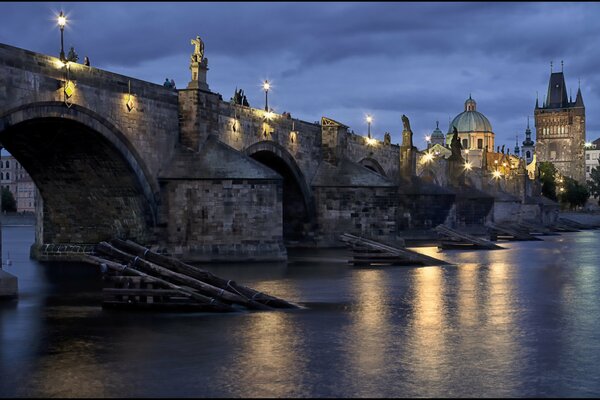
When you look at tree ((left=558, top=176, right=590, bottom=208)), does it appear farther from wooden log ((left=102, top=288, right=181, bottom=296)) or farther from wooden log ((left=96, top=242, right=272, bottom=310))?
wooden log ((left=102, top=288, right=181, bottom=296))

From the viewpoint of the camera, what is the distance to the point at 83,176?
115 ft

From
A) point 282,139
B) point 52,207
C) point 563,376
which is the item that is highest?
point 282,139

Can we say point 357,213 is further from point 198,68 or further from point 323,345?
point 323,345

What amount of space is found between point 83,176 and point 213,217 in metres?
5.77

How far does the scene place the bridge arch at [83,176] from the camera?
31.6m

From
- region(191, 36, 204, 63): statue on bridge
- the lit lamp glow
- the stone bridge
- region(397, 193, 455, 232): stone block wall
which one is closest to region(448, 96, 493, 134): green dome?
the lit lamp glow

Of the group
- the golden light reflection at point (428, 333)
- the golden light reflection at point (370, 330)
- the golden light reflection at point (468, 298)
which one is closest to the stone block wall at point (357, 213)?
the golden light reflection at point (468, 298)

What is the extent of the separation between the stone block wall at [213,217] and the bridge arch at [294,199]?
12.2 m

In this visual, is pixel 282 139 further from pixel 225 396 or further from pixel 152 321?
pixel 225 396

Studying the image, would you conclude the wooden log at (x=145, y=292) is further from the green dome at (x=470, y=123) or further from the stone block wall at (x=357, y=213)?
the green dome at (x=470, y=123)

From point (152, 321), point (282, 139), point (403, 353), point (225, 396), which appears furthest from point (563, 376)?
point (282, 139)

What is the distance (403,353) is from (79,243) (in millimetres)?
25084

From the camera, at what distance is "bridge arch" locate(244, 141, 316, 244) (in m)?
49.4

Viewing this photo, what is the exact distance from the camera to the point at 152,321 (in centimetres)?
1784
